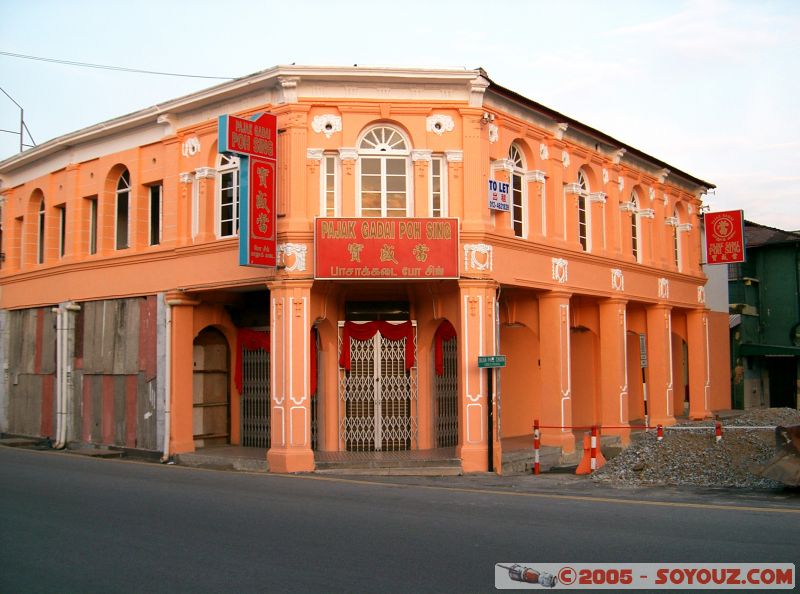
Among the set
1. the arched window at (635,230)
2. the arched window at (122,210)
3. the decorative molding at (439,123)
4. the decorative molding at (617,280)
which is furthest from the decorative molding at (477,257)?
the arched window at (122,210)

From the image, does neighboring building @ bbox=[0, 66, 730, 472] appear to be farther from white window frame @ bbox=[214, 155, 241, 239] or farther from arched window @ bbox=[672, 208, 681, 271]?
arched window @ bbox=[672, 208, 681, 271]

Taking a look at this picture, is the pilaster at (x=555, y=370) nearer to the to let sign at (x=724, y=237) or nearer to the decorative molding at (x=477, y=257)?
the decorative molding at (x=477, y=257)

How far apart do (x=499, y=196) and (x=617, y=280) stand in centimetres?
726

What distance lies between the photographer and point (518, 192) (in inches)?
848

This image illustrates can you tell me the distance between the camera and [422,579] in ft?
26.2

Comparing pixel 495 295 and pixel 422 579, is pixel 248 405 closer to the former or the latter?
pixel 495 295

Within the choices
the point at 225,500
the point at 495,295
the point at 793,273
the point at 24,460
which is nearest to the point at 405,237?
the point at 495,295

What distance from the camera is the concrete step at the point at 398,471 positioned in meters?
17.9

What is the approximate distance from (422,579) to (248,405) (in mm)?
15017

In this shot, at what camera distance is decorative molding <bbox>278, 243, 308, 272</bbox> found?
18609 mm

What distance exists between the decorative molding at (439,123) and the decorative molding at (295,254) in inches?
155

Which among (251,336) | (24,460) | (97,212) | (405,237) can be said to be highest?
(97,212)

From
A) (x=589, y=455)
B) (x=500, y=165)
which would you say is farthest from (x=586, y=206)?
(x=589, y=455)

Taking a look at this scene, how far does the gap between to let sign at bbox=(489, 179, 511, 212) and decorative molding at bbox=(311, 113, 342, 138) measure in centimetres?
373
